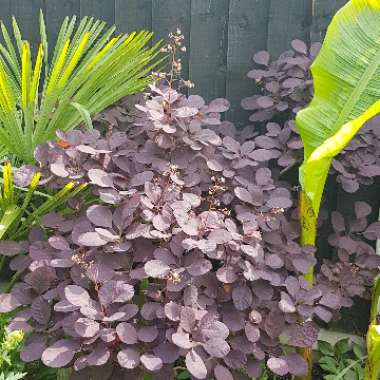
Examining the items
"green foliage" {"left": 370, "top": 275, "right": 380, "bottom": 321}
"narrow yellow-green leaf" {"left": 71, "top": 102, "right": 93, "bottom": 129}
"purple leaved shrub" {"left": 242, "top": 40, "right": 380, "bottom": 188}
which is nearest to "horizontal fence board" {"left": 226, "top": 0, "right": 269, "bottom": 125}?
"purple leaved shrub" {"left": 242, "top": 40, "right": 380, "bottom": 188}

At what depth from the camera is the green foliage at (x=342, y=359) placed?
92.5 inches

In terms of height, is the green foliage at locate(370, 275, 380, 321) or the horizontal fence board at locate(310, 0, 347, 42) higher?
the horizontal fence board at locate(310, 0, 347, 42)

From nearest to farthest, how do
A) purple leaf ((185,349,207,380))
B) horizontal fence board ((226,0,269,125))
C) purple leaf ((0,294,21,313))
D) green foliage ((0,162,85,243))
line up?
1. purple leaf ((185,349,207,380))
2. purple leaf ((0,294,21,313))
3. green foliage ((0,162,85,243))
4. horizontal fence board ((226,0,269,125))

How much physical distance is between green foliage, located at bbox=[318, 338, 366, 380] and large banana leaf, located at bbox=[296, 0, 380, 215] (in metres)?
0.79

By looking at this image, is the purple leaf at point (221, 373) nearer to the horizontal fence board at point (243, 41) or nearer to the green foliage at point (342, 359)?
the green foliage at point (342, 359)

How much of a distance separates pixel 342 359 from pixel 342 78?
1182 millimetres

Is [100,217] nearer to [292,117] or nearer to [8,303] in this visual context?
[8,303]

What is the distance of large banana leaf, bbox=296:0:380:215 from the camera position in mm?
1932

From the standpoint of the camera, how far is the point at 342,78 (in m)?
1.99

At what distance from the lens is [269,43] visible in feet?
8.50

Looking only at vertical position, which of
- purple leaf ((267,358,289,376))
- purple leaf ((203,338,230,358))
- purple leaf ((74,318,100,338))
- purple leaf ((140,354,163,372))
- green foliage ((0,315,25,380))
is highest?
purple leaf ((74,318,100,338))

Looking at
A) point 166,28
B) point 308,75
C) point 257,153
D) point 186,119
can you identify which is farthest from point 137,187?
point 166,28

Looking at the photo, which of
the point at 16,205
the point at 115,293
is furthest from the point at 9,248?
the point at 115,293

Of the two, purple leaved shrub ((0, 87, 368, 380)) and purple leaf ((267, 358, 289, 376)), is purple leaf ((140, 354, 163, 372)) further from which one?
purple leaf ((267, 358, 289, 376))
